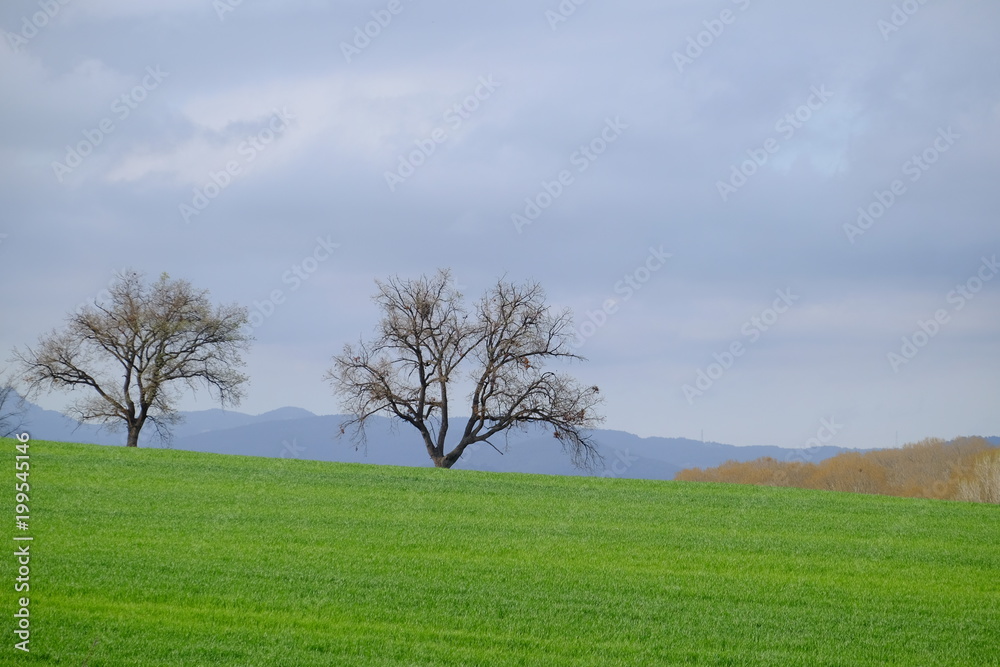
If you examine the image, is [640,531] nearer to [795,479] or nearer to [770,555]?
[770,555]

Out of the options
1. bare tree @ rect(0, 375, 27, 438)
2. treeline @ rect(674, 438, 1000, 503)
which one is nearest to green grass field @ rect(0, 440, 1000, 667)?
treeline @ rect(674, 438, 1000, 503)

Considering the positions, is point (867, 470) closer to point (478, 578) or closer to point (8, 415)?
point (478, 578)

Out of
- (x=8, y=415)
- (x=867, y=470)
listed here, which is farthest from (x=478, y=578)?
(x=8, y=415)

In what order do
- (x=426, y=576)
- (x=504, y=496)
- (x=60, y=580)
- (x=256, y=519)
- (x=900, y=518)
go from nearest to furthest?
1. (x=60, y=580)
2. (x=426, y=576)
3. (x=256, y=519)
4. (x=900, y=518)
5. (x=504, y=496)

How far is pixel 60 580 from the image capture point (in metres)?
12.3

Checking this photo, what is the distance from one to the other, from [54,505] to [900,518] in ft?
68.0

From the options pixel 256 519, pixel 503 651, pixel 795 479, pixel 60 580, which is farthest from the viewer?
pixel 795 479

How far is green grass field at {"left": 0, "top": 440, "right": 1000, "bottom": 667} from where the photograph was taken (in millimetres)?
10070

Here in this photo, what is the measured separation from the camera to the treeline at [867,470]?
136 feet

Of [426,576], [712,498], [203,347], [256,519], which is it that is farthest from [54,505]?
[203,347]

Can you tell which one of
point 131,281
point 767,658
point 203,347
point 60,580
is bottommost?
point 767,658

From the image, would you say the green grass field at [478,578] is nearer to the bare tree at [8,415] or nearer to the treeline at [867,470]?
the treeline at [867,470]

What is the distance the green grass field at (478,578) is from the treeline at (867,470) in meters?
17.6

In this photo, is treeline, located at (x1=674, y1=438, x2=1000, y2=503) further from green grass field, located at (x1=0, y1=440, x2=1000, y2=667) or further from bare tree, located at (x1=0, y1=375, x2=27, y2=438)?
bare tree, located at (x1=0, y1=375, x2=27, y2=438)
